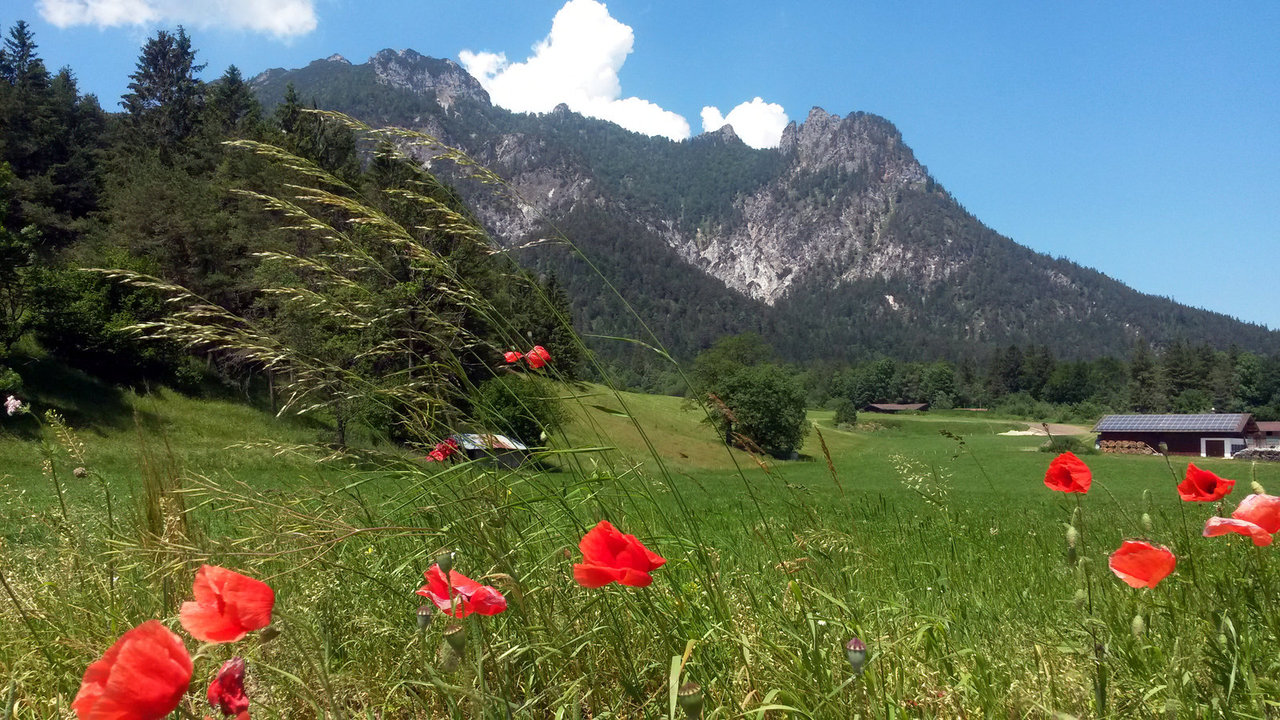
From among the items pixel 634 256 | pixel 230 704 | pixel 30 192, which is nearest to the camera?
pixel 230 704

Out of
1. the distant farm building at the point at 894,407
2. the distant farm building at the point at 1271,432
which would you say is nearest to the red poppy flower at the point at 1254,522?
the distant farm building at the point at 1271,432

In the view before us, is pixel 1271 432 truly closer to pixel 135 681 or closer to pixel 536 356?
pixel 536 356

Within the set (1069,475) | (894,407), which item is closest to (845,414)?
(894,407)

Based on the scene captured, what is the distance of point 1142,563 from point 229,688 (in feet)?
4.50

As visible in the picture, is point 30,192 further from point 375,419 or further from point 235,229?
point 375,419

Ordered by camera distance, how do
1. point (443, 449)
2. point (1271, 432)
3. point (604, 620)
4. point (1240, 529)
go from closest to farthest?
point (1240, 529) → point (604, 620) → point (443, 449) → point (1271, 432)

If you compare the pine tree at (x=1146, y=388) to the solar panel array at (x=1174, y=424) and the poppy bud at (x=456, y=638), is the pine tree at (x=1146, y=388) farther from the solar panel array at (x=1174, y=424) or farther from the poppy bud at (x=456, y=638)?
the poppy bud at (x=456, y=638)

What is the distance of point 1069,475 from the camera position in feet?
6.40

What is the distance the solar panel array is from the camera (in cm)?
5184

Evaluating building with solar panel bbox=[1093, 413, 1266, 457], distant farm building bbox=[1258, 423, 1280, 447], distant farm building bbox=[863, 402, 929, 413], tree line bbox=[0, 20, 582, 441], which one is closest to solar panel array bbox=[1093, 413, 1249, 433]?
building with solar panel bbox=[1093, 413, 1266, 457]

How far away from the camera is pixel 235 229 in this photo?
77.9 ft

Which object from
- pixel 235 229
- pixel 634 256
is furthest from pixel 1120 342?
pixel 235 229

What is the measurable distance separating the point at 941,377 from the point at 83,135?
111 m

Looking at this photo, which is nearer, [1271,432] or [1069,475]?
[1069,475]
